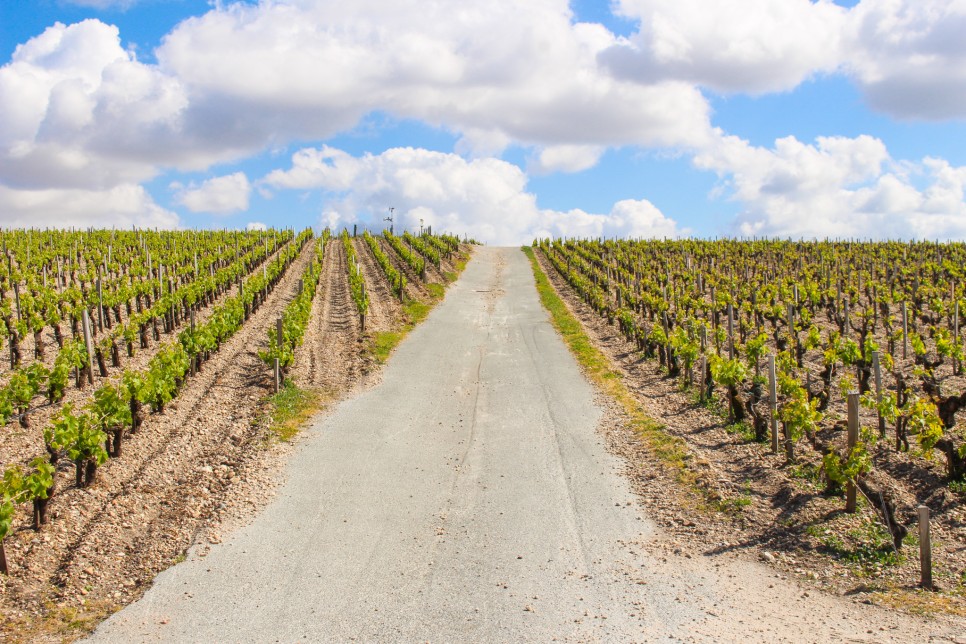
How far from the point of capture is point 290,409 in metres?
17.6

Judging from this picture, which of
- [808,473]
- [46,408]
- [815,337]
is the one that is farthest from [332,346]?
[808,473]

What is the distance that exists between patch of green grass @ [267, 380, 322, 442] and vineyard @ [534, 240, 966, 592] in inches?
334

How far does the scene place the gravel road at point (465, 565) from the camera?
28.3ft

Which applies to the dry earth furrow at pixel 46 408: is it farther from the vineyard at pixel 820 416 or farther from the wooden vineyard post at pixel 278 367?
the vineyard at pixel 820 416

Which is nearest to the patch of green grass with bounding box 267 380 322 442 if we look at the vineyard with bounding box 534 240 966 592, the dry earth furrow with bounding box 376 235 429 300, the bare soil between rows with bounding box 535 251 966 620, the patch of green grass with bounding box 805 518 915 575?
the bare soil between rows with bounding box 535 251 966 620

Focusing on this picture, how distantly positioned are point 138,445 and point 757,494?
468 inches

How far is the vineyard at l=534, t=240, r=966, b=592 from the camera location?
10.8 metres

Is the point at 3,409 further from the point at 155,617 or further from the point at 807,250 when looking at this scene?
the point at 807,250

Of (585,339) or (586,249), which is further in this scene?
(586,249)

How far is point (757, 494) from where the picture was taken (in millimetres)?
12375

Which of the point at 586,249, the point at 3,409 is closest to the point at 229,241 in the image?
the point at 586,249

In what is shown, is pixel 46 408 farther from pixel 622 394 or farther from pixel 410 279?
pixel 410 279

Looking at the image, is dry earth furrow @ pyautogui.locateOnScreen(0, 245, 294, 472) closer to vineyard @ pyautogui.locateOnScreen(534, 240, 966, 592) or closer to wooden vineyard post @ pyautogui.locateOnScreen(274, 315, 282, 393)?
wooden vineyard post @ pyautogui.locateOnScreen(274, 315, 282, 393)

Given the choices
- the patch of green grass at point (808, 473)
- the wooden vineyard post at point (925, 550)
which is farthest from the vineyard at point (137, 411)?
the wooden vineyard post at point (925, 550)
